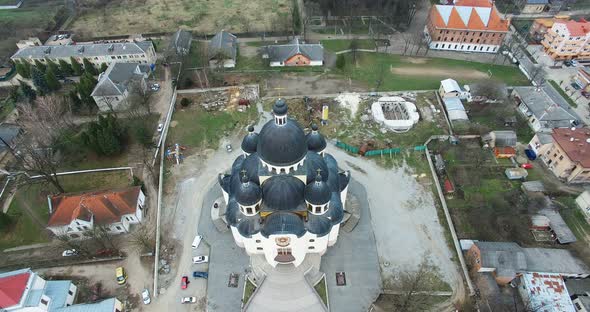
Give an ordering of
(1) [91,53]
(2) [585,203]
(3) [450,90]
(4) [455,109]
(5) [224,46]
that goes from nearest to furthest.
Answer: (2) [585,203] → (4) [455,109] → (3) [450,90] → (1) [91,53] → (5) [224,46]

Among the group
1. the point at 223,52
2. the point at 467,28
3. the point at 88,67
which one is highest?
the point at 467,28

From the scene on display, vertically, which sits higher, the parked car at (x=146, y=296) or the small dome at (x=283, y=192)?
the small dome at (x=283, y=192)

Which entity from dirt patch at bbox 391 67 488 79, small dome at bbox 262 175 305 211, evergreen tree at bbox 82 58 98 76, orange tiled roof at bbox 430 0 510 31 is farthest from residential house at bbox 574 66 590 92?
evergreen tree at bbox 82 58 98 76

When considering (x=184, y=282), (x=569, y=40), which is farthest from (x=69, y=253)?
(x=569, y=40)

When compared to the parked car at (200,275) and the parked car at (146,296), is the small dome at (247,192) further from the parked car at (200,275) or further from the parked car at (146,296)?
the parked car at (146,296)

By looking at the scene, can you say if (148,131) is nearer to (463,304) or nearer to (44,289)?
(44,289)

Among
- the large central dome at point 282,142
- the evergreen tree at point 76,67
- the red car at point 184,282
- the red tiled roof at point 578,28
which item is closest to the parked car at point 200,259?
the red car at point 184,282

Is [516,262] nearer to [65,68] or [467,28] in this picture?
[467,28]
